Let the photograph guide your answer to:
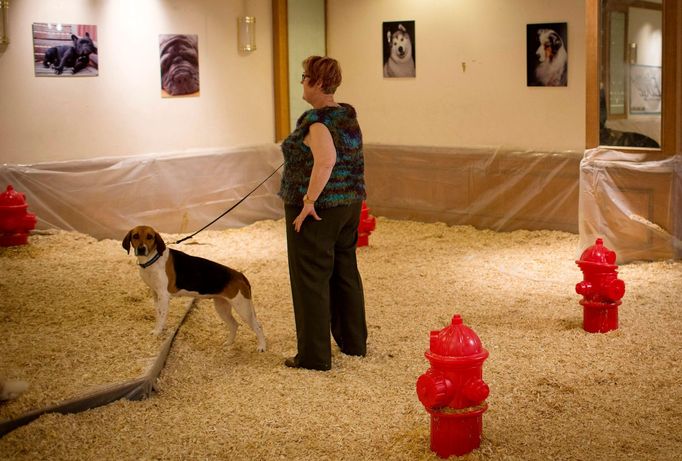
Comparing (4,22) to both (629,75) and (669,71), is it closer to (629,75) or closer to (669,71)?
(629,75)

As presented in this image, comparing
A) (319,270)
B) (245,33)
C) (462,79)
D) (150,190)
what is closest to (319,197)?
(319,270)

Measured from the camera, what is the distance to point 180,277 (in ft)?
18.4

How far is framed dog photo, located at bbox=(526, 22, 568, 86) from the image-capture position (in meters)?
9.76

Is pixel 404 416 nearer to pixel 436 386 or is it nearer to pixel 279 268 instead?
pixel 436 386

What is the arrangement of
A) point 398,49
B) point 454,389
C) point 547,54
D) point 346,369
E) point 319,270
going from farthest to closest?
1. point 398,49
2. point 547,54
3. point 346,369
4. point 319,270
5. point 454,389

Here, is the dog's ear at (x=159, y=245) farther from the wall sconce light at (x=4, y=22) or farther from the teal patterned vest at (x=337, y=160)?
the wall sconce light at (x=4, y=22)

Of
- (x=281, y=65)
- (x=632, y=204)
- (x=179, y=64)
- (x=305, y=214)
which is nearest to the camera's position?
(x=305, y=214)

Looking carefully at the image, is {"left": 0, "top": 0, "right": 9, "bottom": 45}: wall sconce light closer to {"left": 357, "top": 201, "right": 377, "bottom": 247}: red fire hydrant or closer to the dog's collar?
{"left": 357, "top": 201, "right": 377, "bottom": 247}: red fire hydrant

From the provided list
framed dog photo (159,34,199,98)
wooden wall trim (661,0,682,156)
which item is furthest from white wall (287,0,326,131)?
wooden wall trim (661,0,682,156)

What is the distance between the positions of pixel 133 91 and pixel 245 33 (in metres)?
1.71

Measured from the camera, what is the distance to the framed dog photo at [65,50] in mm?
9062

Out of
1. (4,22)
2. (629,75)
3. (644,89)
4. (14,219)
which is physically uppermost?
(4,22)

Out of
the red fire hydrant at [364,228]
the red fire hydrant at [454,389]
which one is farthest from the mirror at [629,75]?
the red fire hydrant at [454,389]

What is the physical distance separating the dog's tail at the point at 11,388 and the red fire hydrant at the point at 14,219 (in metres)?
4.08
